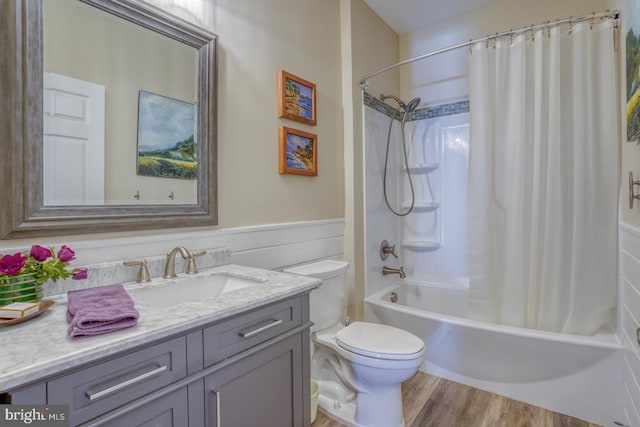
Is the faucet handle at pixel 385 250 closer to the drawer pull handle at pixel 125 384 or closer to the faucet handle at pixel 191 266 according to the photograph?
the faucet handle at pixel 191 266

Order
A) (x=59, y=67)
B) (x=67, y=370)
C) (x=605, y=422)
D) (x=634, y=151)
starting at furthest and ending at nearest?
1. (x=605, y=422)
2. (x=634, y=151)
3. (x=59, y=67)
4. (x=67, y=370)

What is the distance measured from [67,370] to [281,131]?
146 cm

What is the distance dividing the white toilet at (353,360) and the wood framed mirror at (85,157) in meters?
0.76

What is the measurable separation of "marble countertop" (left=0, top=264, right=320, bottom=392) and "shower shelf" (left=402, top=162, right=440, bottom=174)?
211cm

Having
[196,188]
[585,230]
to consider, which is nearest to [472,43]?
[585,230]

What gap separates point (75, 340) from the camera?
0.69m

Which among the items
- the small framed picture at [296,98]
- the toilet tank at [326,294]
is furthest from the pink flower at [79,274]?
the small framed picture at [296,98]

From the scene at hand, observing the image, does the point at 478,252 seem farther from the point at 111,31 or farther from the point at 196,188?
the point at 111,31

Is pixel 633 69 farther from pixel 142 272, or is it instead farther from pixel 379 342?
pixel 142 272

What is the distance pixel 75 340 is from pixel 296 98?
63.6 inches

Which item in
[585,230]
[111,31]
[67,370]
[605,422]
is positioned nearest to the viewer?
[67,370]

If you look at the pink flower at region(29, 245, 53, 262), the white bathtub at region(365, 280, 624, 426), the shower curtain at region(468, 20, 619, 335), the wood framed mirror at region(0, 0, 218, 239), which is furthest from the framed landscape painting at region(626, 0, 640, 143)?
the pink flower at region(29, 245, 53, 262)

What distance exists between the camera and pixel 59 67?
1.04 meters

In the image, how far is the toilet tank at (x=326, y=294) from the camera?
68.6 inches
